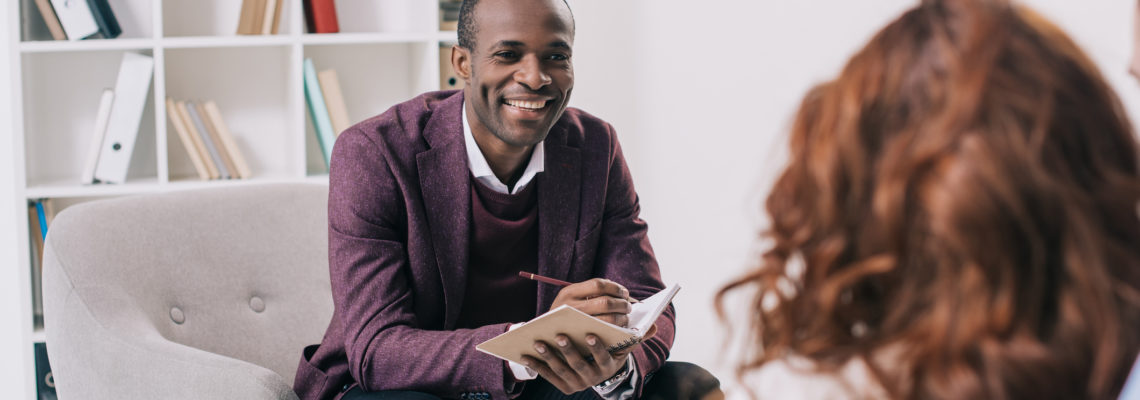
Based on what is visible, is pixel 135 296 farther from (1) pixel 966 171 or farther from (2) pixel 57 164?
(1) pixel 966 171

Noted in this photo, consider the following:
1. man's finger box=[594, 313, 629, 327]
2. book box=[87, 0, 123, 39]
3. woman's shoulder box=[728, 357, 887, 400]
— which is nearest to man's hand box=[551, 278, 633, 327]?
man's finger box=[594, 313, 629, 327]

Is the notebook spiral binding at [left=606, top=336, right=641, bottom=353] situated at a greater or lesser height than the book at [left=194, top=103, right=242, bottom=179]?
greater

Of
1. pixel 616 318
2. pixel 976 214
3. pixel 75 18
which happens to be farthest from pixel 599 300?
pixel 75 18

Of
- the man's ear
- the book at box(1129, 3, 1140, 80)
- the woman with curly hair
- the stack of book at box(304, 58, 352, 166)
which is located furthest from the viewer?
the stack of book at box(304, 58, 352, 166)

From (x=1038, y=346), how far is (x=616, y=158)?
3.92 ft

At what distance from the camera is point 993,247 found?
64 centimetres

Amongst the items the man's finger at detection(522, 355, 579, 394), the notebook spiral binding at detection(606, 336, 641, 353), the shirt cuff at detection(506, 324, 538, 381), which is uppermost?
the notebook spiral binding at detection(606, 336, 641, 353)

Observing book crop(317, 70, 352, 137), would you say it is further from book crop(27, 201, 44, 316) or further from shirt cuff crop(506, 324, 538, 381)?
shirt cuff crop(506, 324, 538, 381)

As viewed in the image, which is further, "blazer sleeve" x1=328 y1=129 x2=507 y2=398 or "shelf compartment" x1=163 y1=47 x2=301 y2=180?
"shelf compartment" x1=163 y1=47 x2=301 y2=180

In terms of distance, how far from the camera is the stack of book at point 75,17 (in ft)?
8.16

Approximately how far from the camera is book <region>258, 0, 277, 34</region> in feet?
8.71

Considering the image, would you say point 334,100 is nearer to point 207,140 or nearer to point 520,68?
point 207,140

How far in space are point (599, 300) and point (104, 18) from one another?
5.59 feet

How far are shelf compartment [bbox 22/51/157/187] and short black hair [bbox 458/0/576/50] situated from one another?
1.28 m
